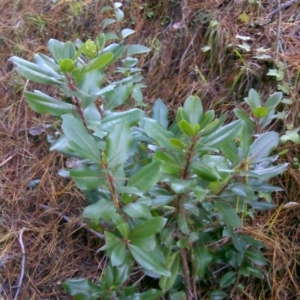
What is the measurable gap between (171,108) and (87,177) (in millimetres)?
1061

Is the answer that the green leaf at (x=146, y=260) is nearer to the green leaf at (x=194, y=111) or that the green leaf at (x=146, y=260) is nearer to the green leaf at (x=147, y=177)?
the green leaf at (x=147, y=177)

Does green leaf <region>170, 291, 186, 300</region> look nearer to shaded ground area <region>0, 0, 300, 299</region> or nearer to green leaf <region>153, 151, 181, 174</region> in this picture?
shaded ground area <region>0, 0, 300, 299</region>

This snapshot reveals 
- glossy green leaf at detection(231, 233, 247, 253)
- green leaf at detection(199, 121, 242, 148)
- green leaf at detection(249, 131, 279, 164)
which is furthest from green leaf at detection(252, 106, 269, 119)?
glossy green leaf at detection(231, 233, 247, 253)

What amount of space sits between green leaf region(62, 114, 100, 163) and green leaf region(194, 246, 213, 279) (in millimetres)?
474

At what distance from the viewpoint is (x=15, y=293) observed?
68.2 inches

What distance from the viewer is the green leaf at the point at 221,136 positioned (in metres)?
1.03

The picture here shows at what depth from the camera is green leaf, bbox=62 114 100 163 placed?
0.98m

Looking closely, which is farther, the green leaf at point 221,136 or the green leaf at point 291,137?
the green leaf at point 291,137

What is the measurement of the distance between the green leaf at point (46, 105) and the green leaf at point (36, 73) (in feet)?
0.12

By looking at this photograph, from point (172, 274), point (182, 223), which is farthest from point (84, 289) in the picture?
point (182, 223)

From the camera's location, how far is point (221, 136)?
3.39 feet

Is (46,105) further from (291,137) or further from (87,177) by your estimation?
(291,137)

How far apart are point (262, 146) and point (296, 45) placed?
91 cm

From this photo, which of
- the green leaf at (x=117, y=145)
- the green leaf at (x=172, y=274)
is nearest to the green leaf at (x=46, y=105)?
the green leaf at (x=117, y=145)
